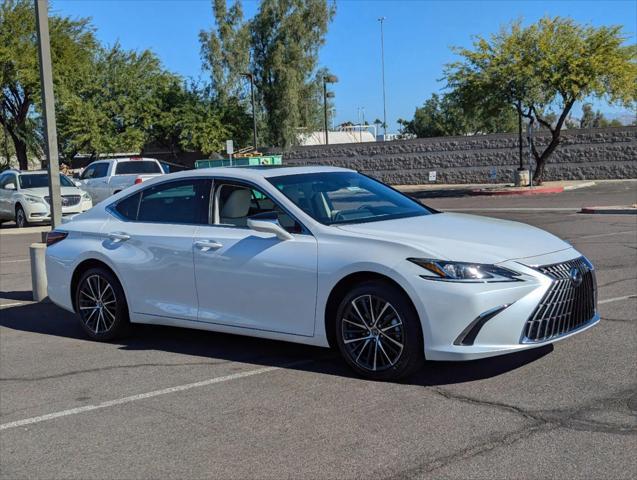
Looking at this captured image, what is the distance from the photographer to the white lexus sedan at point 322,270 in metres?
5.23

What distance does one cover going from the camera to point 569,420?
464 centimetres

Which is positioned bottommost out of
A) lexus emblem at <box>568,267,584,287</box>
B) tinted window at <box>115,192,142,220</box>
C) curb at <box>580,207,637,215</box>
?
curb at <box>580,207,637,215</box>

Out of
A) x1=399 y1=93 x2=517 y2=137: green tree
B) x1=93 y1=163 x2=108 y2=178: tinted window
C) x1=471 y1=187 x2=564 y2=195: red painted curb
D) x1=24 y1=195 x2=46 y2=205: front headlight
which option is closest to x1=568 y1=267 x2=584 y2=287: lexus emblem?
x1=24 y1=195 x2=46 y2=205: front headlight

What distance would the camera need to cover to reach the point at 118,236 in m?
7.25

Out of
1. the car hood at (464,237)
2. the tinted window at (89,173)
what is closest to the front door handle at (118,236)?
the car hood at (464,237)

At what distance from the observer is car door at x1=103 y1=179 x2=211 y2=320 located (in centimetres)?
669

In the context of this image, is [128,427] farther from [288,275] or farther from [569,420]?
[569,420]

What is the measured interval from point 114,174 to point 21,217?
11.0ft

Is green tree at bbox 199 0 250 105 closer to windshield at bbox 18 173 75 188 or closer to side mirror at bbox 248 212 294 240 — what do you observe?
windshield at bbox 18 173 75 188

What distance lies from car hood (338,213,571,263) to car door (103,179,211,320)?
1570 millimetres

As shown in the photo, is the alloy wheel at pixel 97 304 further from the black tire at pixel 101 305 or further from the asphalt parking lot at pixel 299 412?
the asphalt parking lot at pixel 299 412

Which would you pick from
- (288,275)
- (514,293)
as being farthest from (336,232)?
(514,293)

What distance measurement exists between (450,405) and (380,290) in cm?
98

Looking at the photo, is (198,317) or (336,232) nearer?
(336,232)
